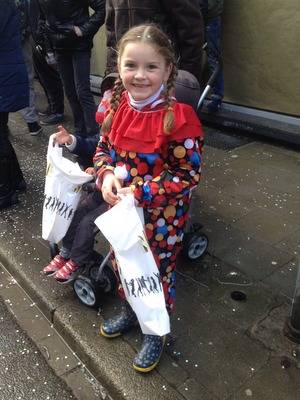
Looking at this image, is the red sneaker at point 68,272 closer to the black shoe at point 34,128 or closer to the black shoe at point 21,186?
the black shoe at point 21,186

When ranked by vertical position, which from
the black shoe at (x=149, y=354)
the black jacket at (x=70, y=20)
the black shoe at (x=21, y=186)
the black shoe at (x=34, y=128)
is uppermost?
the black jacket at (x=70, y=20)

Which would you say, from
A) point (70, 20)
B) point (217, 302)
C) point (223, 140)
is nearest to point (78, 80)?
point (70, 20)

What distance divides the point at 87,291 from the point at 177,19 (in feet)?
6.26

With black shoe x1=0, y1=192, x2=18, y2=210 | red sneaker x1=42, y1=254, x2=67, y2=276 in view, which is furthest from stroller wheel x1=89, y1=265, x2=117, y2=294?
black shoe x1=0, y1=192, x2=18, y2=210

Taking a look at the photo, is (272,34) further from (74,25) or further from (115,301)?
(115,301)

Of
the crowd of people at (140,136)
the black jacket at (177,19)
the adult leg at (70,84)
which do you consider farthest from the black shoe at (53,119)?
the black jacket at (177,19)

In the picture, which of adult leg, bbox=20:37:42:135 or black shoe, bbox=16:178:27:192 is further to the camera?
adult leg, bbox=20:37:42:135

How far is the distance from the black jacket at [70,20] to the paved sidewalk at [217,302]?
1.70m

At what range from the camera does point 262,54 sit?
548 centimetres

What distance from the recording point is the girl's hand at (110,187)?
201cm

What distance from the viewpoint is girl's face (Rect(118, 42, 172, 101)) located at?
74.5 inches

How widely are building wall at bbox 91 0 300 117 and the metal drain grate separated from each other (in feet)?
1.75

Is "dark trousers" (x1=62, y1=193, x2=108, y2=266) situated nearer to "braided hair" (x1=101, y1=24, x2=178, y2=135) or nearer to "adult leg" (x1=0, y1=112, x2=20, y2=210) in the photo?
"braided hair" (x1=101, y1=24, x2=178, y2=135)

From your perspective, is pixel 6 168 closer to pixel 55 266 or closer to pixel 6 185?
pixel 6 185
